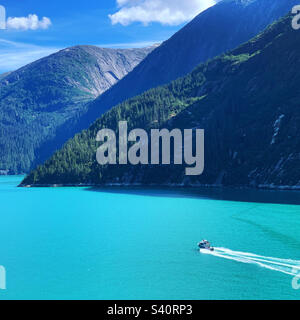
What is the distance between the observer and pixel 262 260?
7056 cm

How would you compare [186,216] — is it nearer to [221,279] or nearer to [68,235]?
[68,235]

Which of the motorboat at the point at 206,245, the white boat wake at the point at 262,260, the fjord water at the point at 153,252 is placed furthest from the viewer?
the motorboat at the point at 206,245

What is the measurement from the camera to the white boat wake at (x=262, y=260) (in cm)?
6600

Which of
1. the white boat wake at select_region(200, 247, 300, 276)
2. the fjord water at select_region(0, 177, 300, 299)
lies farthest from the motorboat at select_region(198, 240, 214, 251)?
the fjord water at select_region(0, 177, 300, 299)

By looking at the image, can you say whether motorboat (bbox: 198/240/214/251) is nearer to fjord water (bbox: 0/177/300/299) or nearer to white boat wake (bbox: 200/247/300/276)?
white boat wake (bbox: 200/247/300/276)

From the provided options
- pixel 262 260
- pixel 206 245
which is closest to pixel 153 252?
pixel 206 245

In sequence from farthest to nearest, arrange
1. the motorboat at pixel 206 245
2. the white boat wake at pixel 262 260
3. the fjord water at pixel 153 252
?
the motorboat at pixel 206 245 → the white boat wake at pixel 262 260 → the fjord water at pixel 153 252

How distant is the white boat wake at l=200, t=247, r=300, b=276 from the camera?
217 feet

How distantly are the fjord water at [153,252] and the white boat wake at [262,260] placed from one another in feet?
0.47

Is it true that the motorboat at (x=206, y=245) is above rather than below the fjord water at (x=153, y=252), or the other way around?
above

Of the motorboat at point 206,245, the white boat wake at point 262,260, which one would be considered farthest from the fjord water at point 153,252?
the motorboat at point 206,245

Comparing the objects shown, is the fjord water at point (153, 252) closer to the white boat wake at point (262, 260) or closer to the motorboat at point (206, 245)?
the white boat wake at point (262, 260)

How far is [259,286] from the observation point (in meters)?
58.9

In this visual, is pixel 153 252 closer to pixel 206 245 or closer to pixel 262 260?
pixel 206 245
